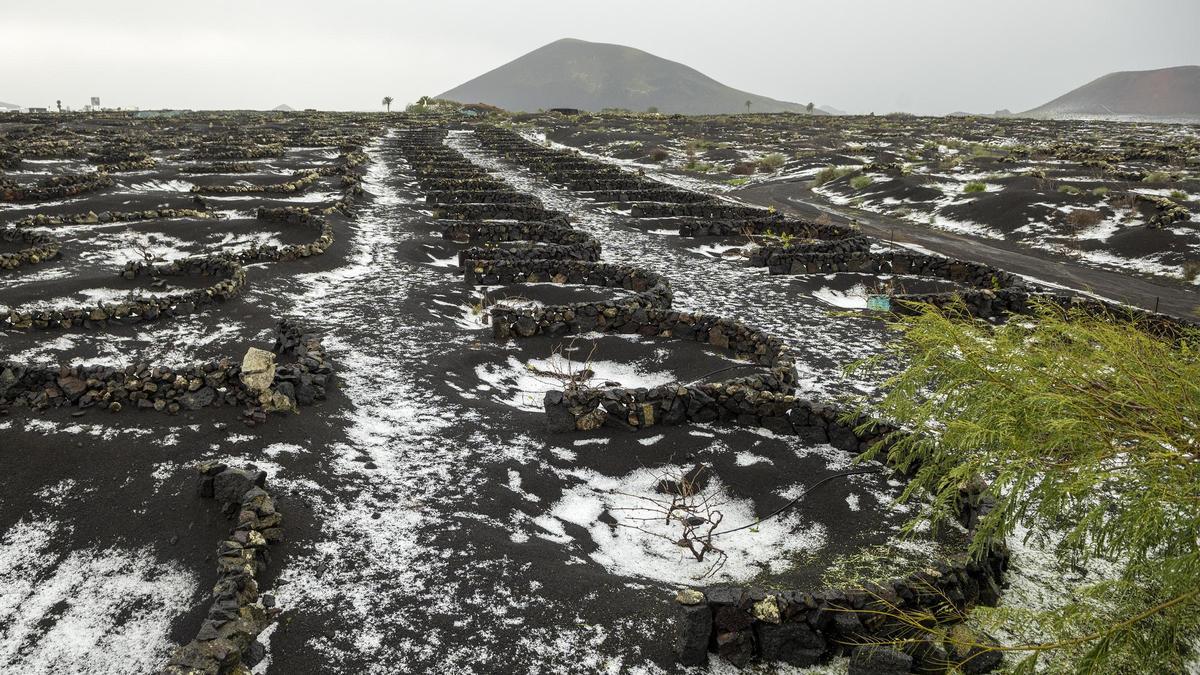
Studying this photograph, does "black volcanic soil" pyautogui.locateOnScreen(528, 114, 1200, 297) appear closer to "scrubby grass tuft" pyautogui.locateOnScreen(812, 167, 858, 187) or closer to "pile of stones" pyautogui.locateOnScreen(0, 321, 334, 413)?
"scrubby grass tuft" pyautogui.locateOnScreen(812, 167, 858, 187)

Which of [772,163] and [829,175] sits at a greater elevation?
[772,163]

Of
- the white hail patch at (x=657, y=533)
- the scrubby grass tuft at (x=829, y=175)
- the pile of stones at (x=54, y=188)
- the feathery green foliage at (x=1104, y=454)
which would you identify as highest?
the scrubby grass tuft at (x=829, y=175)

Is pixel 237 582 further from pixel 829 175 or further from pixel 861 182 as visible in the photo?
pixel 829 175

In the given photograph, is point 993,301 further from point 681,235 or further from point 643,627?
point 643,627

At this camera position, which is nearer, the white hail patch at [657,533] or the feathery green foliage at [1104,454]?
the feathery green foliage at [1104,454]

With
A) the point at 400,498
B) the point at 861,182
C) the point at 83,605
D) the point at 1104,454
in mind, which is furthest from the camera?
the point at 861,182

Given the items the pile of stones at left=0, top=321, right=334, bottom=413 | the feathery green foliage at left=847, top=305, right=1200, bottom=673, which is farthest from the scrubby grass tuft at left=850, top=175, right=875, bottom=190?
the feathery green foliage at left=847, top=305, right=1200, bottom=673

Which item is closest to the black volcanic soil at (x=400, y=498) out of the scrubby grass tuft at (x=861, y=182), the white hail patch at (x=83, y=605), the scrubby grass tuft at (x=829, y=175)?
the white hail patch at (x=83, y=605)

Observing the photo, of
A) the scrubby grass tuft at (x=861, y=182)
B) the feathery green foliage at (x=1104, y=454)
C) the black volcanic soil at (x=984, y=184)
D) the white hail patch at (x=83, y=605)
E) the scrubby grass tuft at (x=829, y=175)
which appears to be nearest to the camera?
the feathery green foliage at (x=1104, y=454)

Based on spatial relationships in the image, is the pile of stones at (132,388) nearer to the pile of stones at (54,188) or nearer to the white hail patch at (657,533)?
the white hail patch at (657,533)

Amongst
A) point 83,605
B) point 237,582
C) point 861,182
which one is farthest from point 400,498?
point 861,182

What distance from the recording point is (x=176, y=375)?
9234 millimetres

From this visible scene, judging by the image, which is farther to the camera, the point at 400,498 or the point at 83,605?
the point at 400,498

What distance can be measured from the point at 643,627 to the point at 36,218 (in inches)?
940
